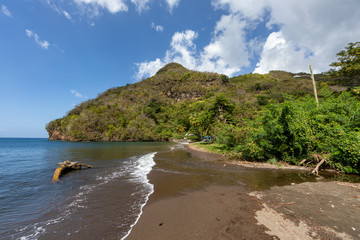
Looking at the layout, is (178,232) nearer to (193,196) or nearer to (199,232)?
(199,232)

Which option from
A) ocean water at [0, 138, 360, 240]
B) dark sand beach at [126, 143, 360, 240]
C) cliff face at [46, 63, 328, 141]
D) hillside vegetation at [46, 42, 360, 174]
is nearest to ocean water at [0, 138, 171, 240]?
ocean water at [0, 138, 360, 240]

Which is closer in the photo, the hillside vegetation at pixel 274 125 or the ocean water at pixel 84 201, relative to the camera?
the ocean water at pixel 84 201

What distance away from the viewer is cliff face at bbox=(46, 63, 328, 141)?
65938 mm

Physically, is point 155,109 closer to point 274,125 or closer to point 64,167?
point 64,167

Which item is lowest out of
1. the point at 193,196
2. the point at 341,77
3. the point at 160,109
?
the point at 193,196

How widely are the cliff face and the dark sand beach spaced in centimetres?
3839

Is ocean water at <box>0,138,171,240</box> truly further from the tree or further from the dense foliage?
the tree

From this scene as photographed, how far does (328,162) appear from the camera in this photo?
9.01 meters

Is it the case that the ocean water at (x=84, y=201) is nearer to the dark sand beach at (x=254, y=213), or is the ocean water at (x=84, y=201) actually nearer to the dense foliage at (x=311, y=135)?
the dark sand beach at (x=254, y=213)

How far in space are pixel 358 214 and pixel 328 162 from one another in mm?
6633

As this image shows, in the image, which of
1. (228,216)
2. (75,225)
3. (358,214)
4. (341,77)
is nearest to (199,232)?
(228,216)

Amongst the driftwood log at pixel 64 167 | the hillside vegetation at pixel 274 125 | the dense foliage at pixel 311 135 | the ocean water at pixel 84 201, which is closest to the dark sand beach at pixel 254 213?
the ocean water at pixel 84 201

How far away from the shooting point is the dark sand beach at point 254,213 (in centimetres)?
330

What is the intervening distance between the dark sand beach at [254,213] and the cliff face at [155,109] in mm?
38388
